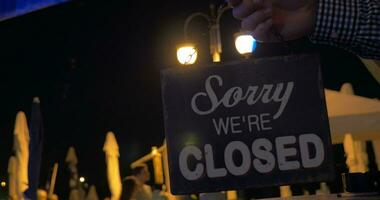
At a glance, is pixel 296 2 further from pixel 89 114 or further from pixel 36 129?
pixel 89 114

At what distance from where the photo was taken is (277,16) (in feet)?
4.24

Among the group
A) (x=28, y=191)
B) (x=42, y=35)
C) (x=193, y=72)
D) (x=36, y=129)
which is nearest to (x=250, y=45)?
(x=36, y=129)

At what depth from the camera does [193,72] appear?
1.57 meters

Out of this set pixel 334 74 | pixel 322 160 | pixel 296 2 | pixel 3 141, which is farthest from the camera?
pixel 3 141

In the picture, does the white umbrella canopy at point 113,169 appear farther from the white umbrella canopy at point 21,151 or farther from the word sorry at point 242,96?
the word sorry at point 242,96

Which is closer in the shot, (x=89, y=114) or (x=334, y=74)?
(x=334, y=74)

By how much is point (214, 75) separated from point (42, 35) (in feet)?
43.5

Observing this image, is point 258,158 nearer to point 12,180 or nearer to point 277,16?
point 277,16

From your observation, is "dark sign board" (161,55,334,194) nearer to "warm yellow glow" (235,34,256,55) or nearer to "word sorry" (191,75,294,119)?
"word sorry" (191,75,294,119)

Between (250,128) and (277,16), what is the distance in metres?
0.38

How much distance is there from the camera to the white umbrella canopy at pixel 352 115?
17.8 feet

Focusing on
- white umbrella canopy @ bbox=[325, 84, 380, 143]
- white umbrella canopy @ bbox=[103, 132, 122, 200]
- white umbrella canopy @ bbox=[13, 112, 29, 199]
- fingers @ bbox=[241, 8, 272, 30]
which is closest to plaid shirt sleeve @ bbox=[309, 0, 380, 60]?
fingers @ bbox=[241, 8, 272, 30]

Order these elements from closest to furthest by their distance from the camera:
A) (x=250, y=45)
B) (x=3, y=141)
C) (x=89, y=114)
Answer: (x=250, y=45)
(x=3, y=141)
(x=89, y=114)

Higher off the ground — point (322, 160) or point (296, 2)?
point (296, 2)
